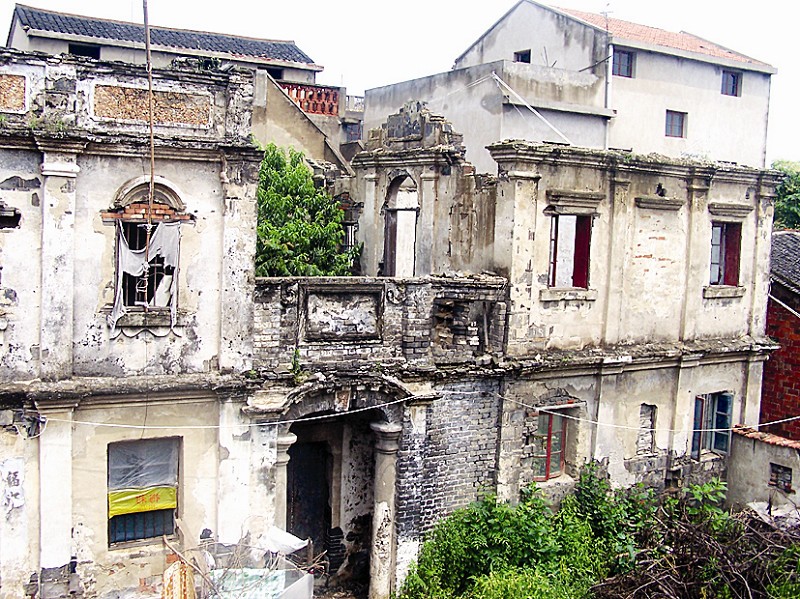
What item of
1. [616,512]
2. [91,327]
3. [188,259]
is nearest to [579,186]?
[616,512]

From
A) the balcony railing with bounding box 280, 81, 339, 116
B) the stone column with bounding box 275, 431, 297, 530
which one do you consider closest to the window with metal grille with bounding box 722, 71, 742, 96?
the balcony railing with bounding box 280, 81, 339, 116

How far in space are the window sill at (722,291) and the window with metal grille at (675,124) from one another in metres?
11.3

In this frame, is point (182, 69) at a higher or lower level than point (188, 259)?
higher

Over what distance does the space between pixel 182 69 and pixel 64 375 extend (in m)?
4.72

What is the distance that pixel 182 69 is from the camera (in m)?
12.9

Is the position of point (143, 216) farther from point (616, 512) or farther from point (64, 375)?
point (616, 512)

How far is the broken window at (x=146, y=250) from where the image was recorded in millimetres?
12586

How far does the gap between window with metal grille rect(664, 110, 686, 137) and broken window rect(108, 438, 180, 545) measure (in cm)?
2115

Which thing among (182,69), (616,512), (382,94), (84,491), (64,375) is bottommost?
(616,512)

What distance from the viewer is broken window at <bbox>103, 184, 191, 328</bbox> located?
12586 millimetres

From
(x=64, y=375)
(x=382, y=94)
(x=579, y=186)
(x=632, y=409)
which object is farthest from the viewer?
(x=382, y=94)

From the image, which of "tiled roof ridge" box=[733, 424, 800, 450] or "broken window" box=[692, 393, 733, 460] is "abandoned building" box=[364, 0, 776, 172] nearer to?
"broken window" box=[692, 393, 733, 460]

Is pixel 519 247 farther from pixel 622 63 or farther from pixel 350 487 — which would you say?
pixel 622 63

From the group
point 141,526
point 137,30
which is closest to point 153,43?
point 137,30
